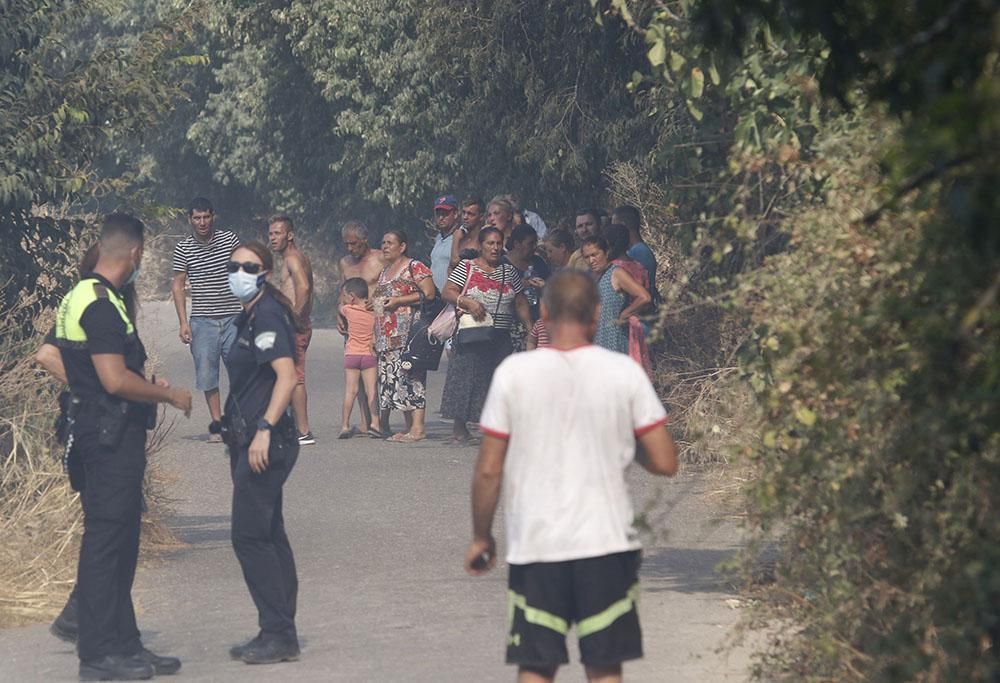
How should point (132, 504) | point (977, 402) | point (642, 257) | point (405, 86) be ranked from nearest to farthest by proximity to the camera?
1. point (977, 402)
2. point (132, 504)
3. point (642, 257)
4. point (405, 86)

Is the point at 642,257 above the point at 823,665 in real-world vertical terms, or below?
above

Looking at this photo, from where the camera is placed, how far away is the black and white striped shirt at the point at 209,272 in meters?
14.9

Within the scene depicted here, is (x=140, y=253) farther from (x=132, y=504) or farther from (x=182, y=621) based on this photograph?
(x=182, y=621)

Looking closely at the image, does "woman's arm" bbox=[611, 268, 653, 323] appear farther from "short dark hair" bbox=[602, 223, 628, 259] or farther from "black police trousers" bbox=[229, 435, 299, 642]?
"black police trousers" bbox=[229, 435, 299, 642]

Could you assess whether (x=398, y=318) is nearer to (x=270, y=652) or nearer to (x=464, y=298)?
(x=464, y=298)

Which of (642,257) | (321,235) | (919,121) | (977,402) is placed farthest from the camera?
(321,235)

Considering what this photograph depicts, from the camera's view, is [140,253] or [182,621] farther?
[182,621]

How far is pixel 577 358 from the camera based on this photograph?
559cm

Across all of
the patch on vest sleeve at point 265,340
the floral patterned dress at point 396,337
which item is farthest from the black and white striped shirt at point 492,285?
the patch on vest sleeve at point 265,340

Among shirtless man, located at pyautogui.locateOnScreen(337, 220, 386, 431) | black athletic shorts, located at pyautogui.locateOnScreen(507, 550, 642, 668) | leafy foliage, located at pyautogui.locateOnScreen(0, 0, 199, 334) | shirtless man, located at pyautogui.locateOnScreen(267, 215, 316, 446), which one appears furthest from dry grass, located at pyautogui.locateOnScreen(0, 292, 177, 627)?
shirtless man, located at pyautogui.locateOnScreen(337, 220, 386, 431)

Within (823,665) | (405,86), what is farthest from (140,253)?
(405,86)

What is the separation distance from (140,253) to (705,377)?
6646mm

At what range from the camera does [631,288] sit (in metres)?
12.7

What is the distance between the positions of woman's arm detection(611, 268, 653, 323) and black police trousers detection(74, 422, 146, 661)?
225 inches
